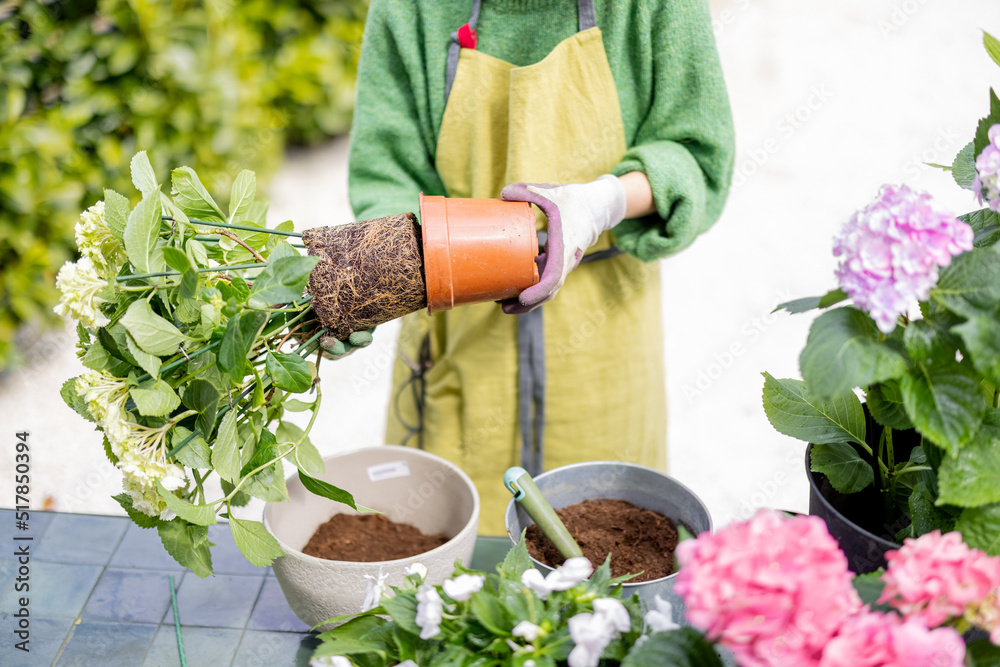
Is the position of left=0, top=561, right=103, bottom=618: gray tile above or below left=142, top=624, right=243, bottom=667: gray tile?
below

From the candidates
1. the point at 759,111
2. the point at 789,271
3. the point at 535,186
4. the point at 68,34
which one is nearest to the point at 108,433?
the point at 535,186

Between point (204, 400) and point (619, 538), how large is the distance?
419 mm

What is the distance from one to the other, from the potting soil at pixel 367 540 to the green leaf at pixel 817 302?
46 cm

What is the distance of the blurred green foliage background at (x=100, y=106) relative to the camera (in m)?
2.11

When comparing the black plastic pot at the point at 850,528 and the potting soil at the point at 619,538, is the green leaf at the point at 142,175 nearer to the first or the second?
the potting soil at the point at 619,538

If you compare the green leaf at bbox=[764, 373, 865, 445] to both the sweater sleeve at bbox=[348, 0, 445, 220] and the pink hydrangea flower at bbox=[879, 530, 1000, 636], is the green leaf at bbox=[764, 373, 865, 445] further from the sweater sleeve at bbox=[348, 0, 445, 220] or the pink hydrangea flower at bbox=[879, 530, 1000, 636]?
the sweater sleeve at bbox=[348, 0, 445, 220]

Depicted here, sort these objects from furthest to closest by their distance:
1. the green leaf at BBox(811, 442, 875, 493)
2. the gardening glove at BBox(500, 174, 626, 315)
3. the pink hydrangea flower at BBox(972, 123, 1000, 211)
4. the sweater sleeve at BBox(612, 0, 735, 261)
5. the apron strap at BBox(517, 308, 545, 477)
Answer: the apron strap at BBox(517, 308, 545, 477) → the sweater sleeve at BBox(612, 0, 735, 261) → the gardening glove at BBox(500, 174, 626, 315) → the green leaf at BBox(811, 442, 875, 493) → the pink hydrangea flower at BBox(972, 123, 1000, 211)

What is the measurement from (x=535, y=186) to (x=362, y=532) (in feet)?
1.48

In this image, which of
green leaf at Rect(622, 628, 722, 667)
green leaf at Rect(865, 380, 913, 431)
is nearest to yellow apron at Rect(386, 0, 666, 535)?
green leaf at Rect(865, 380, 913, 431)

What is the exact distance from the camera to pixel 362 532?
850 millimetres

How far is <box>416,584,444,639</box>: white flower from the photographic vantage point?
1.69 ft

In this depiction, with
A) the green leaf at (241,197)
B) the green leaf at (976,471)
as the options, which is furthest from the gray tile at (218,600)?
the green leaf at (976,471)

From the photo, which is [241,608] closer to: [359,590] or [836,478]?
[359,590]

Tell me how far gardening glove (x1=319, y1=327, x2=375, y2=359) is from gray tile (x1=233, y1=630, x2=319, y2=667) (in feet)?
0.97
